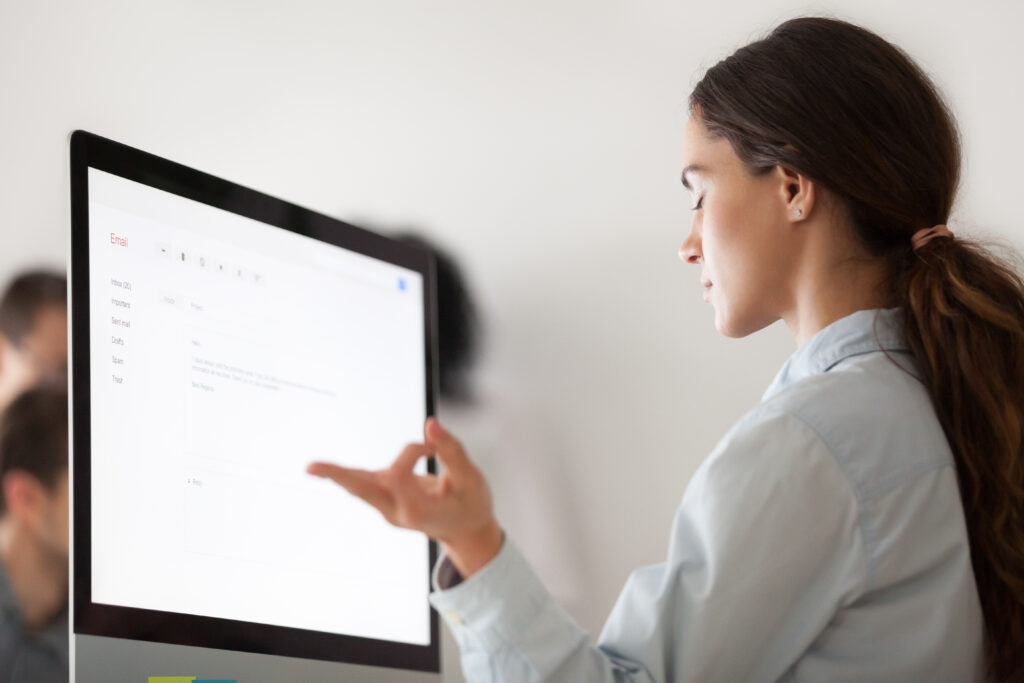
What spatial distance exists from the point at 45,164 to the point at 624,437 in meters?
1.06

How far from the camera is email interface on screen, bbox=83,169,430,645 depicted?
933 mm

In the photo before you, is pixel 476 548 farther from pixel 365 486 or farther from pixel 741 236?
pixel 741 236

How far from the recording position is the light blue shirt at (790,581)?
2.43ft

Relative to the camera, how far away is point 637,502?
54.0 inches

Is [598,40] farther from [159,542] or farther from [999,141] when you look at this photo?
[159,542]

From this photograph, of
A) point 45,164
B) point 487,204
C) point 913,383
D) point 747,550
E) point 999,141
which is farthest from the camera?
point 45,164

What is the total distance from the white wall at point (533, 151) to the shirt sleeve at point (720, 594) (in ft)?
1.84

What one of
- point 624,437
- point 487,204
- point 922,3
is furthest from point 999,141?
point 487,204

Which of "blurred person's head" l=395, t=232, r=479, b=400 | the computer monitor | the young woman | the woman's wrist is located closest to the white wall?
"blurred person's head" l=395, t=232, r=479, b=400

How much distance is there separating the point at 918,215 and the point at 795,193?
11 cm

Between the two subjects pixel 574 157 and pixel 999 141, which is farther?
pixel 574 157

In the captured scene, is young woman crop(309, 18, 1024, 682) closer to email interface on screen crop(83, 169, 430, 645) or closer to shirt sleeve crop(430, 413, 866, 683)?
shirt sleeve crop(430, 413, 866, 683)

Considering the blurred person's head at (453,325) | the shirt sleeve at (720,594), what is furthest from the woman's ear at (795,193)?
the blurred person's head at (453,325)

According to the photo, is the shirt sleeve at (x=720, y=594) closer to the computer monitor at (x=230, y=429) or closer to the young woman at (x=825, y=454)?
the young woman at (x=825, y=454)
